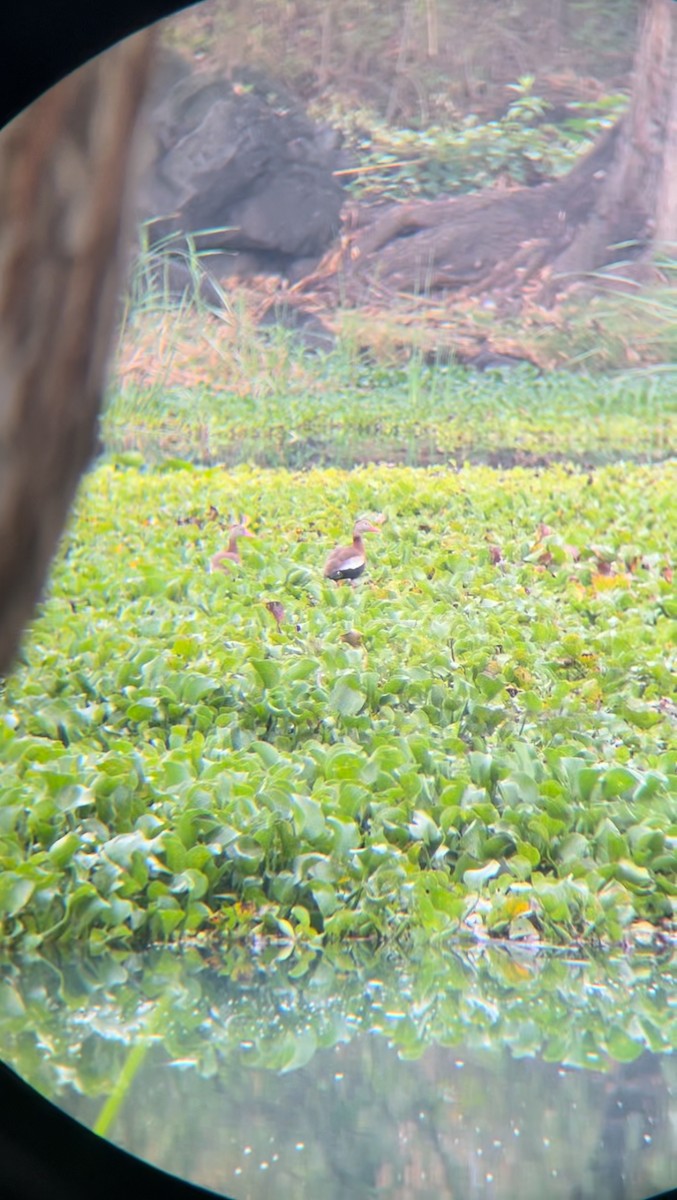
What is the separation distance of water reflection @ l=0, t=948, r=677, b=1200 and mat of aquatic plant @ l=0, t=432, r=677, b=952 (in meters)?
0.06

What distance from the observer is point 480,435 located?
3225 millimetres

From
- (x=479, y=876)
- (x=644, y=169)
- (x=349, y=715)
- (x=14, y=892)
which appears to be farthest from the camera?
(x=644, y=169)

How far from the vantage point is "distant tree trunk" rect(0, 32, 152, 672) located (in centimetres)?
66

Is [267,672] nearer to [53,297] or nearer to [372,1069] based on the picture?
[372,1069]

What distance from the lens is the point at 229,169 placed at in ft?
11.8

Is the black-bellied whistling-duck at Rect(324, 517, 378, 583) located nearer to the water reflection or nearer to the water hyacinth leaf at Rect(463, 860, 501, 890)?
the water hyacinth leaf at Rect(463, 860, 501, 890)

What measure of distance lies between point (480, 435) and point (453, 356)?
25cm

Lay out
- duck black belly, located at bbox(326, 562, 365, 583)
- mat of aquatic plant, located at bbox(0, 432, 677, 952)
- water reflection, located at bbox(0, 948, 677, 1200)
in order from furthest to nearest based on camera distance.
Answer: duck black belly, located at bbox(326, 562, 365, 583) → mat of aquatic plant, located at bbox(0, 432, 677, 952) → water reflection, located at bbox(0, 948, 677, 1200)

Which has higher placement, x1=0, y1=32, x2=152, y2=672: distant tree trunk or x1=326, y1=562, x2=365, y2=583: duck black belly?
x1=0, y1=32, x2=152, y2=672: distant tree trunk

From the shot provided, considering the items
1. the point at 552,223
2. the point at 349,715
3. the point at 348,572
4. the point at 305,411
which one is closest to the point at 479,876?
the point at 349,715

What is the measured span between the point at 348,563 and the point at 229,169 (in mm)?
1643

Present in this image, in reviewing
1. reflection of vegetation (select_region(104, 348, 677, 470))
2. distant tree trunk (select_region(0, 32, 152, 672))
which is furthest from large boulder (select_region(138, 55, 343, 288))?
distant tree trunk (select_region(0, 32, 152, 672))

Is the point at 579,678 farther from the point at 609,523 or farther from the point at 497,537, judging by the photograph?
the point at 609,523

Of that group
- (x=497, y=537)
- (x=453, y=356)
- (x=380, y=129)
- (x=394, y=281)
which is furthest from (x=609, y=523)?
(x=380, y=129)
